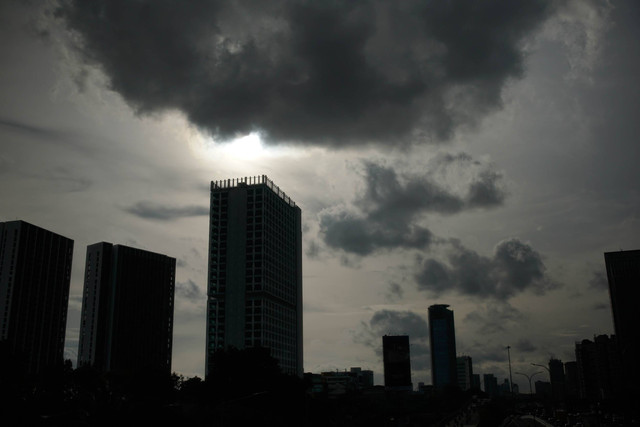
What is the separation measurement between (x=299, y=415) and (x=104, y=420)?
50043 mm

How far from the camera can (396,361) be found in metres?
186

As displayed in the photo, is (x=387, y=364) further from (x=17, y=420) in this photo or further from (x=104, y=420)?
(x=17, y=420)

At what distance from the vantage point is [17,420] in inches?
2554

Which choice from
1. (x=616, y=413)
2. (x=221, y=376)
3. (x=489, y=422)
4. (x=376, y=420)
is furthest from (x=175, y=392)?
(x=616, y=413)

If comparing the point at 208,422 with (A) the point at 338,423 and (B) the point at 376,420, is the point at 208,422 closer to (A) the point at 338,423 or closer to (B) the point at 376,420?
(A) the point at 338,423

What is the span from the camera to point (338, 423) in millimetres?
135125

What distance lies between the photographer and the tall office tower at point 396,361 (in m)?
184

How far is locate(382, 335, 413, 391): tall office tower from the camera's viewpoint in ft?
604

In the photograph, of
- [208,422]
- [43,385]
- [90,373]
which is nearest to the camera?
[208,422]

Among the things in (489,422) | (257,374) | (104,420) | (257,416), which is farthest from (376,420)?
(104,420)

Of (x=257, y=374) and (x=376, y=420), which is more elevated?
(x=257, y=374)

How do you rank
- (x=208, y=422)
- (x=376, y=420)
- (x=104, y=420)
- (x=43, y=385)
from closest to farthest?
(x=104, y=420) → (x=208, y=422) → (x=43, y=385) → (x=376, y=420)

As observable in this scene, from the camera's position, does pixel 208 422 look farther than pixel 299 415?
No

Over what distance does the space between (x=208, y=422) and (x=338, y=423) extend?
49350 millimetres
